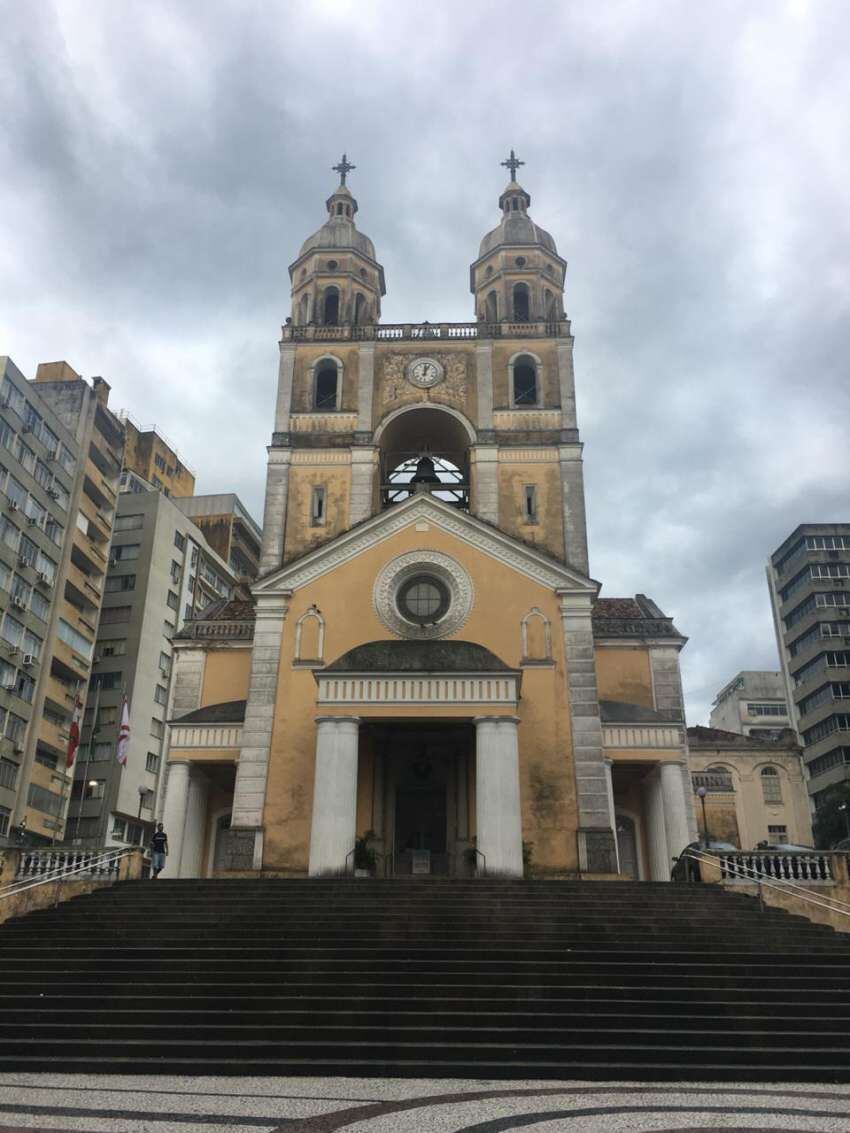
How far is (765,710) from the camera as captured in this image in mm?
81812

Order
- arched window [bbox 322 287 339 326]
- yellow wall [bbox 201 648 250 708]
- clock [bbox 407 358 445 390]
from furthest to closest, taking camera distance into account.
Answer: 1. arched window [bbox 322 287 339 326]
2. clock [bbox 407 358 445 390]
3. yellow wall [bbox 201 648 250 708]

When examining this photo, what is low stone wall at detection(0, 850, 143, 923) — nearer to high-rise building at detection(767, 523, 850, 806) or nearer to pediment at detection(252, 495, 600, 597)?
pediment at detection(252, 495, 600, 597)

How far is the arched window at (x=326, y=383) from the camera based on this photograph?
32.3 metres

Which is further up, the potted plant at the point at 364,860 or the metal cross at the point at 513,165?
the metal cross at the point at 513,165

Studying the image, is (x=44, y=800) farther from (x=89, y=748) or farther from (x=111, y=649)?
(x=111, y=649)

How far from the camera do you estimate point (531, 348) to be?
32344 mm

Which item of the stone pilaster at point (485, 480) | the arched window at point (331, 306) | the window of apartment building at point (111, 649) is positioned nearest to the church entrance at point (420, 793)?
the stone pilaster at point (485, 480)

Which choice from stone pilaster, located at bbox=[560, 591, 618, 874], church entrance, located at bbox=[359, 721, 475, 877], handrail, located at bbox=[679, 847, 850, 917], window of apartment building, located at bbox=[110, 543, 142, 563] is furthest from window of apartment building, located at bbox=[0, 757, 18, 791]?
handrail, located at bbox=[679, 847, 850, 917]

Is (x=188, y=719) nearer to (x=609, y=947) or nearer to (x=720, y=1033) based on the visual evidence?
(x=609, y=947)

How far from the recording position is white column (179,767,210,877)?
26.0 meters

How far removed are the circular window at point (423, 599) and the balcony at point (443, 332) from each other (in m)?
9.43

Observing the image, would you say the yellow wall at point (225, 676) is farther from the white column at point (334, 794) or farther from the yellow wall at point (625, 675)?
the yellow wall at point (625, 675)

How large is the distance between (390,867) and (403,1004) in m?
13.1

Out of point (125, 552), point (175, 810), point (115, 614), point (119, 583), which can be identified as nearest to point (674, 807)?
point (175, 810)
